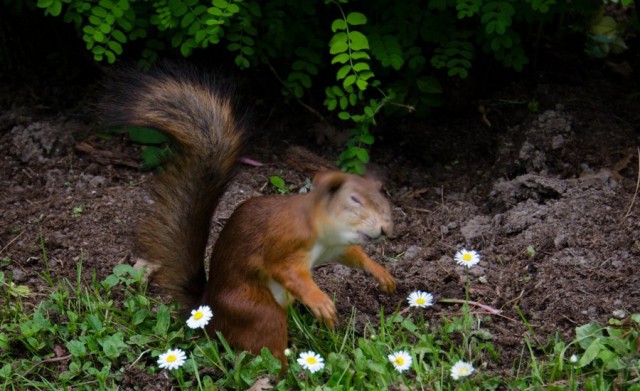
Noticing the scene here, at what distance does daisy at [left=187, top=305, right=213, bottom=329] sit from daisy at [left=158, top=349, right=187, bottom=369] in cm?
10

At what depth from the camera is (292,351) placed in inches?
123

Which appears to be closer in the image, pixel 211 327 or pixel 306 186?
pixel 211 327

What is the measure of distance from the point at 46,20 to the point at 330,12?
1.51m

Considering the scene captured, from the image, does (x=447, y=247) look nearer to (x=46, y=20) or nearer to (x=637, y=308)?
(x=637, y=308)

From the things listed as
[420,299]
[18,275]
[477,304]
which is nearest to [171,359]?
[420,299]

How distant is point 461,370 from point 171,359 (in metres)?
0.89

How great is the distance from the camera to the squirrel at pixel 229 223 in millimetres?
2895

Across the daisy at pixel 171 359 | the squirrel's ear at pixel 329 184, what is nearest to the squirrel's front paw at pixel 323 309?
the squirrel's ear at pixel 329 184

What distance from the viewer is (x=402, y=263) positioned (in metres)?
3.65

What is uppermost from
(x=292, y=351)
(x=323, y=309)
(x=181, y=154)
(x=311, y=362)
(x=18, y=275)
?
(x=181, y=154)

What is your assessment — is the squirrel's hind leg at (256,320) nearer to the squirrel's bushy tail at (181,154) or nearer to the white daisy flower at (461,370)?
the squirrel's bushy tail at (181,154)

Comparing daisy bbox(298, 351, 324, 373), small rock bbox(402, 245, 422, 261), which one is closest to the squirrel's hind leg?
daisy bbox(298, 351, 324, 373)

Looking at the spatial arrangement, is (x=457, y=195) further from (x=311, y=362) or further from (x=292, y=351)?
(x=311, y=362)

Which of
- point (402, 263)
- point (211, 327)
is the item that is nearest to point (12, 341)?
point (211, 327)
